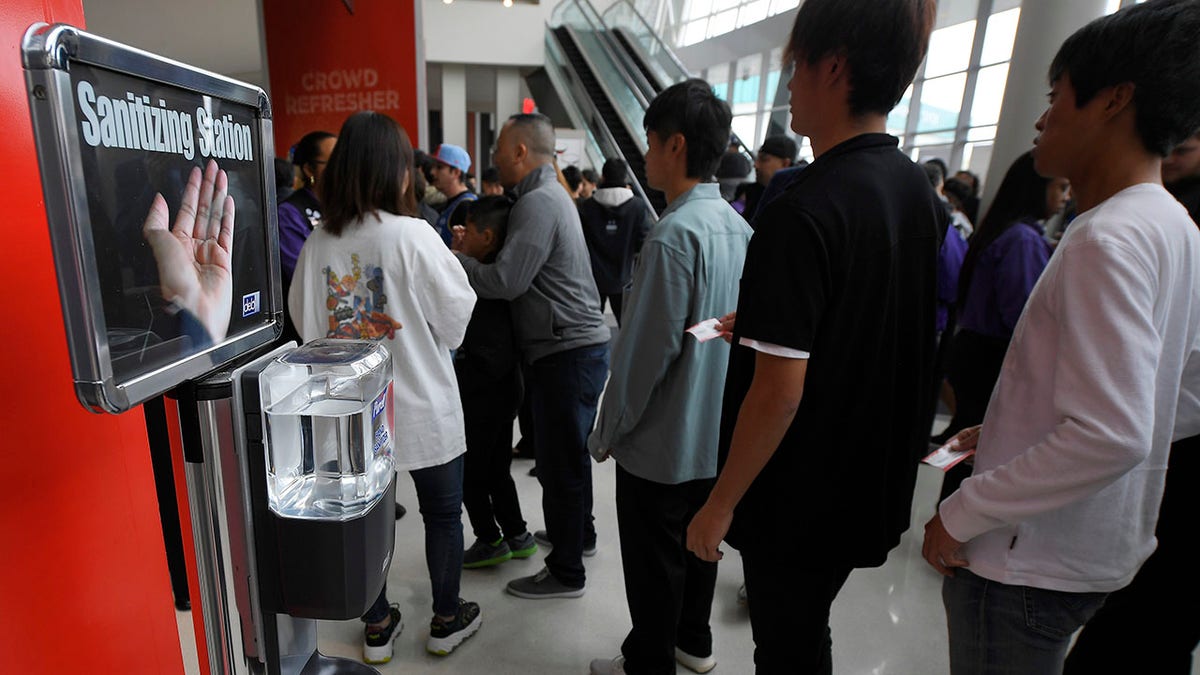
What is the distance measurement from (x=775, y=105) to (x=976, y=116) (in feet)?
13.0

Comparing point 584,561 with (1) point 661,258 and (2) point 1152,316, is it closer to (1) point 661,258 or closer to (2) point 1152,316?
(1) point 661,258

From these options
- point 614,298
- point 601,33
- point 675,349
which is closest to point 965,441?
point 675,349

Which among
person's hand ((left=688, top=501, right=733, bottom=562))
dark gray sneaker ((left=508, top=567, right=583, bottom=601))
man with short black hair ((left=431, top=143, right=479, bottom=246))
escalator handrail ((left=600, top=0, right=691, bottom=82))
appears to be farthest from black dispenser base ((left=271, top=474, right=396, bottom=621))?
escalator handrail ((left=600, top=0, right=691, bottom=82))

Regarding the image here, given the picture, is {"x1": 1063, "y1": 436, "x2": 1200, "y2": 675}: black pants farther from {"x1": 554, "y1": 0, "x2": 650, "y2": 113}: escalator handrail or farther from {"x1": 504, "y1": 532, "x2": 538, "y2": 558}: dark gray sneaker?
{"x1": 554, "y1": 0, "x2": 650, "y2": 113}: escalator handrail

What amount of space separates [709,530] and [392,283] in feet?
3.37

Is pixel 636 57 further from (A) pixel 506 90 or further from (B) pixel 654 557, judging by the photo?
(B) pixel 654 557

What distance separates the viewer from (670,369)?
159 centimetres

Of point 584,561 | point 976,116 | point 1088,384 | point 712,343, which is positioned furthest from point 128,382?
point 976,116

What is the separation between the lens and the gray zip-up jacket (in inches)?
80.3

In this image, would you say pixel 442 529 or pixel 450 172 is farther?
pixel 450 172

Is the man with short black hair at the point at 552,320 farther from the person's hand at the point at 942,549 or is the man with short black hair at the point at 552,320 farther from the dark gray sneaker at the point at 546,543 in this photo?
the person's hand at the point at 942,549

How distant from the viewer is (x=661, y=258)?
58.6 inches

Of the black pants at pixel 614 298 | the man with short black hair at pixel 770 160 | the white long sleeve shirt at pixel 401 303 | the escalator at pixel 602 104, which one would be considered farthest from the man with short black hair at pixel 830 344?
the escalator at pixel 602 104

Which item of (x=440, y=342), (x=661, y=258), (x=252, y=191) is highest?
(x=252, y=191)
